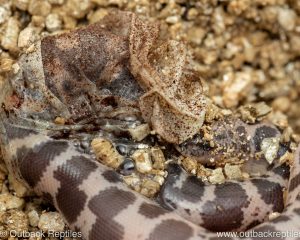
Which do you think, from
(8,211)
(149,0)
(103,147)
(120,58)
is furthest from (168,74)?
(8,211)

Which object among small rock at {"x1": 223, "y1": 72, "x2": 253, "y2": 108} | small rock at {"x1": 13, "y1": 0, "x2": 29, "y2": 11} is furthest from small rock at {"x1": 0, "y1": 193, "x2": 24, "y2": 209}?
small rock at {"x1": 223, "y1": 72, "x2": 253, "y2": 108}

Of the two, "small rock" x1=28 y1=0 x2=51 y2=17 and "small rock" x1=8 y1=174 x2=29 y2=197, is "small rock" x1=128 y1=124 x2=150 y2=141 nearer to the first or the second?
"small rock" x1=8 y1=174 x2=29 y2=197

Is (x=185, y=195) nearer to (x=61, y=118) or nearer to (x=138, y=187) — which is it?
(x=138, y=187)

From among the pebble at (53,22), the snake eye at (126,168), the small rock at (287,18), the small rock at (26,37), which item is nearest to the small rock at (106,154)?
the snake eye at (126,168)

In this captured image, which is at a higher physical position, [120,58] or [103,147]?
[120,58]

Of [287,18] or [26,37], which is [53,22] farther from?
[287,18]

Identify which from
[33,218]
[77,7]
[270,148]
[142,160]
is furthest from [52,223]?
[77,7]
